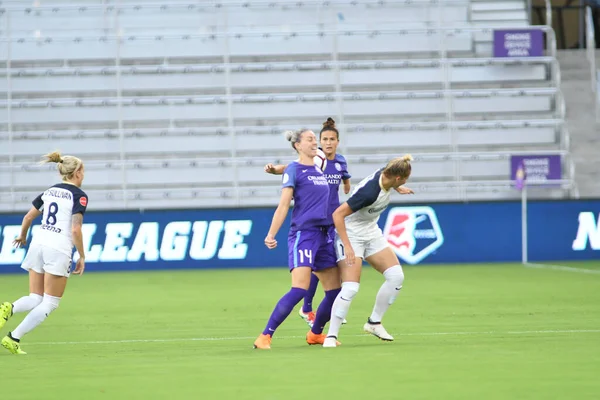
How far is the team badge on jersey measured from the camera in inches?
922

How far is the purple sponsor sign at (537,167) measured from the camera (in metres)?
26.7

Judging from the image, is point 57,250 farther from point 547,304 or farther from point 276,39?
point 276,39

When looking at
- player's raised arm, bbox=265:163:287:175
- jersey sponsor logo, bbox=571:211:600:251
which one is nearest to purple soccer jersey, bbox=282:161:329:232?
player's raised arm, bbox=265:163:287:175

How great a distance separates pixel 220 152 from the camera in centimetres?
2769

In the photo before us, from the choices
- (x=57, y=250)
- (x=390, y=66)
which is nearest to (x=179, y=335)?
(x=57, y=250)

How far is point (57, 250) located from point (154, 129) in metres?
17.1

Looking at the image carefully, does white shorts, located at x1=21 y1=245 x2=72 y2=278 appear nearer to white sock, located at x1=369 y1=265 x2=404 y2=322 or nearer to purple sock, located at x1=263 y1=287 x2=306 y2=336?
purple sock, located at x1=263 y1=287 x2=306 y2=336

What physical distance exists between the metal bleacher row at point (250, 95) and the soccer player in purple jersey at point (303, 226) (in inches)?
618

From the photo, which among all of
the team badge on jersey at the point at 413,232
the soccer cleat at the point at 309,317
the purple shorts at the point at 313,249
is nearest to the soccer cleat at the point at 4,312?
the purple shorts at the point at 313,249

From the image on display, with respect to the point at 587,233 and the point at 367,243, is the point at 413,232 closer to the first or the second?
the point at 587,233

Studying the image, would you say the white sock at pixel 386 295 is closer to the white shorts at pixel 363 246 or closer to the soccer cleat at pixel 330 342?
the white shorts at pixel 363 246

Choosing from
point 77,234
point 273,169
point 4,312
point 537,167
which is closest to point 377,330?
point 273,169

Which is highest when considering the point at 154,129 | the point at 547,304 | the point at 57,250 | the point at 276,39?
the point at 276,39

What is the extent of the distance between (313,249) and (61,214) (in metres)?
2.27
